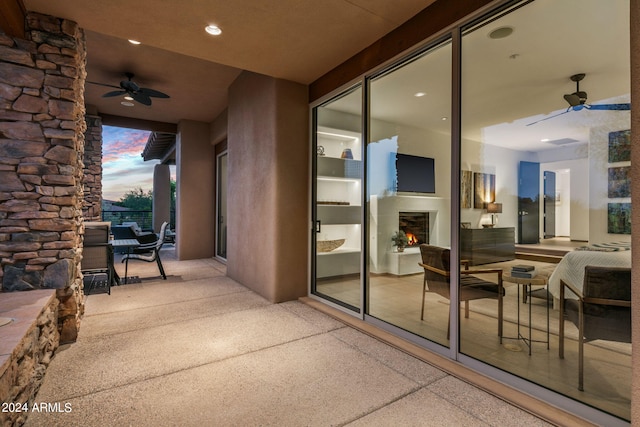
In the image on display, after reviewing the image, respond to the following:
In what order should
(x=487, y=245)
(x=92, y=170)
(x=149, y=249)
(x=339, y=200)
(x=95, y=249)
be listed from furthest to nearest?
(x=92, y=170)
(x=149, y=249)
(x=95, y=249)
(x=339, y=200)
(x=487, y=245)

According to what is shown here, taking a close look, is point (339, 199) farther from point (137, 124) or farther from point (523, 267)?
point (137, 124)

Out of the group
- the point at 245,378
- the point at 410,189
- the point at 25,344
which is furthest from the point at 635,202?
the point at 25,344

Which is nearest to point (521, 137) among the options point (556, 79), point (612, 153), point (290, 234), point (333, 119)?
point (556, 79)

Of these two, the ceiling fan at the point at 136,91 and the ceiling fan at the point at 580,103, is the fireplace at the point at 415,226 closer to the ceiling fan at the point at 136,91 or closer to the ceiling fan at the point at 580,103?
the ceiling fan at the point at 580,103

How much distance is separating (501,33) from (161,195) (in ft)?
42.4

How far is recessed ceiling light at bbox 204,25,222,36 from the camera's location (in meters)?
2.98

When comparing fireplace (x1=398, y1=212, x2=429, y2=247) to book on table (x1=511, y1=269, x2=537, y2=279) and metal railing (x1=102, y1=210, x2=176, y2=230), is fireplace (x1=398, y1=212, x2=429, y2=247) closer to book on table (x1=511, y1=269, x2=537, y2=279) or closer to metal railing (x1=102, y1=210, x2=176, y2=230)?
book on table (x1=511, y1=269, x2=537, y2=279)

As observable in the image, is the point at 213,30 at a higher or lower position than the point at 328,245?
higher

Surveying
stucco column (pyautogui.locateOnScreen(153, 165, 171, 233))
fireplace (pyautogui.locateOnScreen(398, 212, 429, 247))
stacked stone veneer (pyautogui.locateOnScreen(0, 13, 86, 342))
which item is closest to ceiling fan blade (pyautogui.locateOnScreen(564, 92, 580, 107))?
fireplace (pyautogui.locateOnScreen(398, 212, 429, 247))

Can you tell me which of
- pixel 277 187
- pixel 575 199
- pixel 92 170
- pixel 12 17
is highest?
pixel 12 17

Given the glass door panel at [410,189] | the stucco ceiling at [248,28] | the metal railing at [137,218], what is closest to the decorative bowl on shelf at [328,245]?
the glass door panel at [410,189]

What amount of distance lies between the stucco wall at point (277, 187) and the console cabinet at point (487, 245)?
90.4 inches

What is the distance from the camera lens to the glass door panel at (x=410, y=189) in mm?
2744

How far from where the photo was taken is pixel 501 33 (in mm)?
2398
